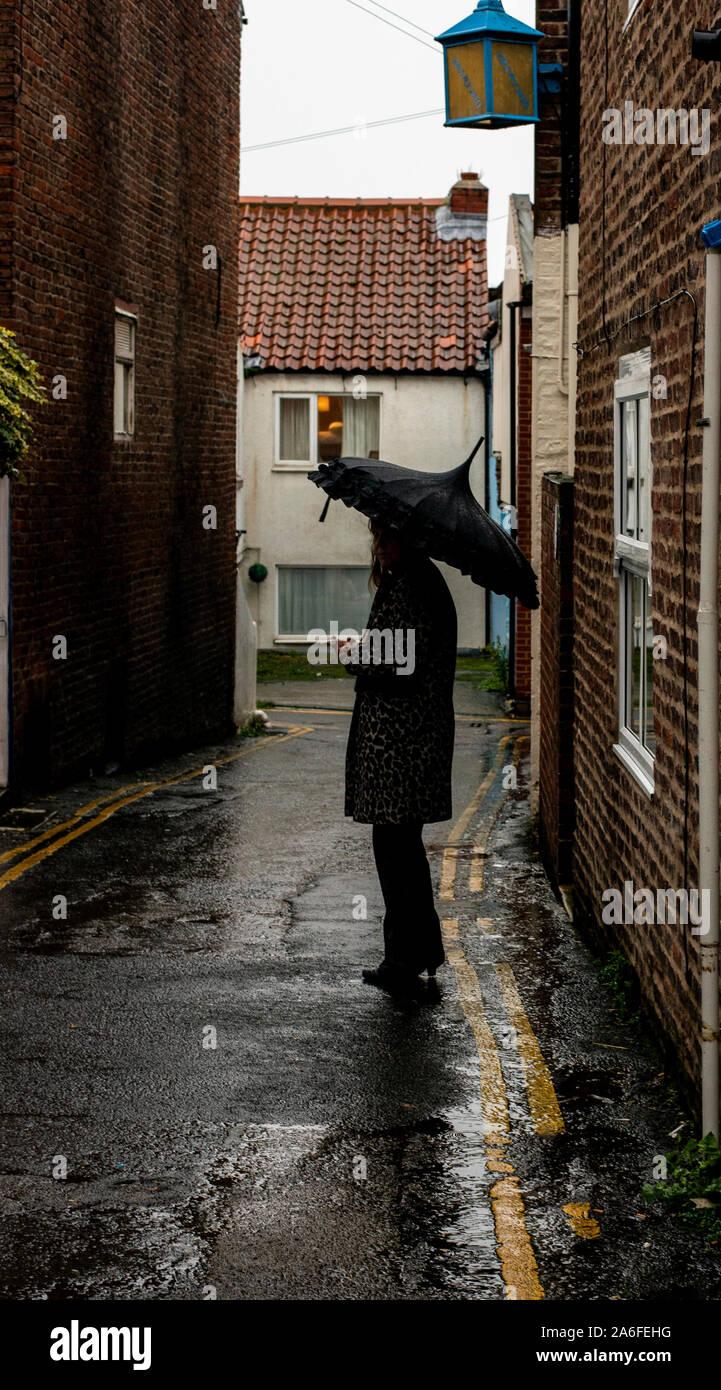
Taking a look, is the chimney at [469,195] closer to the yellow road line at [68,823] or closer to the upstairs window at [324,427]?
the upstairs window at [324,427]

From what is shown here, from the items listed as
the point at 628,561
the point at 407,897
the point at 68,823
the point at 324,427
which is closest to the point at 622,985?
the point at 407,897

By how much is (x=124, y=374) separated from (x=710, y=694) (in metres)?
11.6

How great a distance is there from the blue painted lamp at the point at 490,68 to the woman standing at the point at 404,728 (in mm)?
5469

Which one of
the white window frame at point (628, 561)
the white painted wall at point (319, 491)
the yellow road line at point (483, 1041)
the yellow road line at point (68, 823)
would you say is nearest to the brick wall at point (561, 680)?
the yellow road line at point (483, 1041)

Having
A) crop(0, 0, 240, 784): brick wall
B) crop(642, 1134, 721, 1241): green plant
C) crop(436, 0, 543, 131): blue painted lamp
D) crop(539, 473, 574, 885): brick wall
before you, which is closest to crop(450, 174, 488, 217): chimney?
crop(0, 0, 240, 784): brick wall

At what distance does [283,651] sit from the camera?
30859 millimetres

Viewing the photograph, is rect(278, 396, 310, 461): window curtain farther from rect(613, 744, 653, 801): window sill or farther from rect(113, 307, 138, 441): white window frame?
rect(613, 744, 653, 801): window sill

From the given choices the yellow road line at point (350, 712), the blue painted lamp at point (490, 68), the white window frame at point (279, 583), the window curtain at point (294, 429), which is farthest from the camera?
the white window frame at point (279, 583)

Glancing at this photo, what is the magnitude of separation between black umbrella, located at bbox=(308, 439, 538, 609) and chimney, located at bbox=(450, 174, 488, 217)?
2519 cm

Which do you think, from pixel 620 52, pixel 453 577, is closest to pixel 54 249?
pixel 620 52

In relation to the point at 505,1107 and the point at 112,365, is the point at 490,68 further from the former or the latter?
the point at 505,1107

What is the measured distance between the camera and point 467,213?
31.4 metres

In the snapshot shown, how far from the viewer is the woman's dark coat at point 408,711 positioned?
719 centimetres
